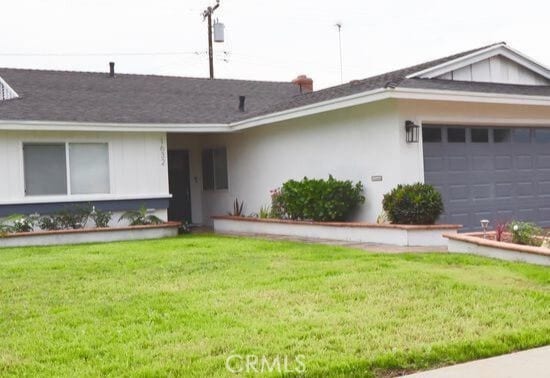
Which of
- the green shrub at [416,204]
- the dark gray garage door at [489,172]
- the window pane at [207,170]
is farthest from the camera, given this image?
the window pane at [207,170]

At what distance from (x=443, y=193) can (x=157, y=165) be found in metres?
6.95

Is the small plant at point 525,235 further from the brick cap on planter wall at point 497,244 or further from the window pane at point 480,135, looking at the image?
the window pane at point 480,135

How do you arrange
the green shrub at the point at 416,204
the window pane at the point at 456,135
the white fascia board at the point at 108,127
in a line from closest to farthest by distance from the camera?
the green shrub at the point at 416,204 < the window pane at the point at 456,135 < the white fascia board at the point at 108,127

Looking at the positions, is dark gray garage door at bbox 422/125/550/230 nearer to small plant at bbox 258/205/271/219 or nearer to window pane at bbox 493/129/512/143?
window pane at bbox 493/129/512/143

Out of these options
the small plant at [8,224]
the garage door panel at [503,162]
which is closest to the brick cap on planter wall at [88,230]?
the small plant at [8,224]

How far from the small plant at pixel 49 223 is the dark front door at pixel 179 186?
14.7 ft

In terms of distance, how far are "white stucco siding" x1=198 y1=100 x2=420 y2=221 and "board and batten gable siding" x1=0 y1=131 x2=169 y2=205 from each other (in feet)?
8.12

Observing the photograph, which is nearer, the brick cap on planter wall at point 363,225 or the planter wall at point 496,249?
the planter wall at point 496,249

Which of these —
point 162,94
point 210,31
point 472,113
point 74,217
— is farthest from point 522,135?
point 210,31

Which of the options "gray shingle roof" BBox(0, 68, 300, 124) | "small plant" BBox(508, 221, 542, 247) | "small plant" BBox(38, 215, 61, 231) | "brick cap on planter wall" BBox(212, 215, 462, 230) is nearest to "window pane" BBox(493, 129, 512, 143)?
"brick cap on planter wall" BBox(212, 215, 462, 230)

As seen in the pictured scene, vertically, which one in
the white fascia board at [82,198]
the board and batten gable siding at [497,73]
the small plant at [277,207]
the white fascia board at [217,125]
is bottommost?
the small plant at [277,207]

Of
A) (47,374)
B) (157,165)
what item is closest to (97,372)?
(47,374)

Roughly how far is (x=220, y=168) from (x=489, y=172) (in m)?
7.96

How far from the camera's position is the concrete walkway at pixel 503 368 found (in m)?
4.50
